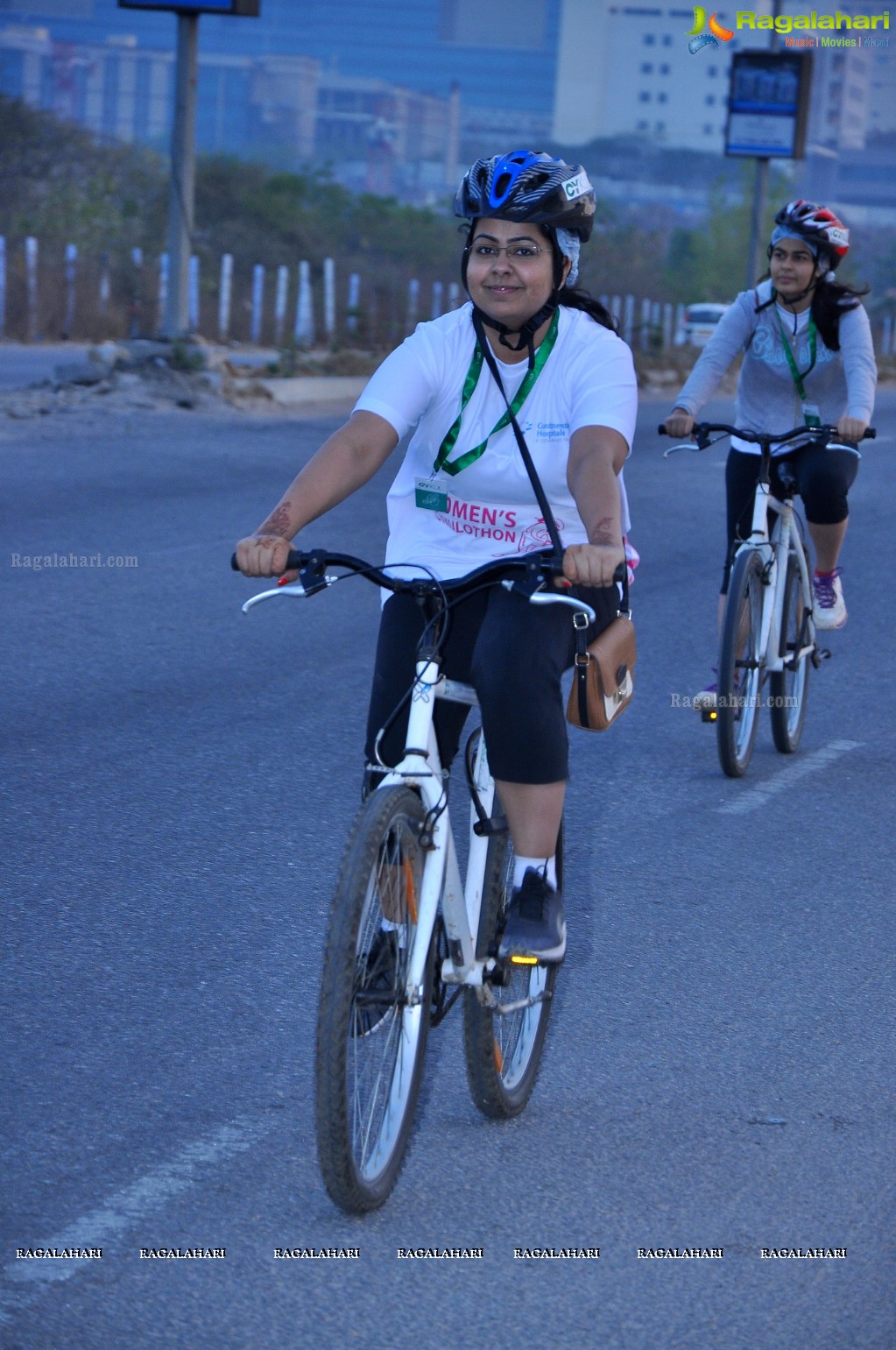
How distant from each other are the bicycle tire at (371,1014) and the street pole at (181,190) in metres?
16.7

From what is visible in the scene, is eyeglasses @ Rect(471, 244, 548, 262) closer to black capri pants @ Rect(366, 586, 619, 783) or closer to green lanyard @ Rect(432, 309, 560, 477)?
green lanyard @ Rect(432, 309, 560, 477)

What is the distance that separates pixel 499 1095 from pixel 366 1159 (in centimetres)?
49

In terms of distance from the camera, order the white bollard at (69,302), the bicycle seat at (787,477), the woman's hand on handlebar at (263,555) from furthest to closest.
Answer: the white bollard at (69,302)
the bicycle seat at (787,477)
the woman's hand on handlebar at (263,555)

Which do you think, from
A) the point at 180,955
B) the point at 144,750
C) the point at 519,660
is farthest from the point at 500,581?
the point at 144,750

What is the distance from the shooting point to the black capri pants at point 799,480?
709 cm

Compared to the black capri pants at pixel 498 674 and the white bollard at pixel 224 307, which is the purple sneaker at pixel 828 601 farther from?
the white bollard at pixel 224 307

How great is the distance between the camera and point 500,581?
3.48 meters

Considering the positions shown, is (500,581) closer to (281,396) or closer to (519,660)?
(519,660)

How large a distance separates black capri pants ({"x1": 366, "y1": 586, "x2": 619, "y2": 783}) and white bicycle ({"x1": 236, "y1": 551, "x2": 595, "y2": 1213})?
0.26ft

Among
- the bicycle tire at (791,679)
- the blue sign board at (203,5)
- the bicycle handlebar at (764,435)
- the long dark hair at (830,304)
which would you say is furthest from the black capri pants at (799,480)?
the blue sign board at (203,5)

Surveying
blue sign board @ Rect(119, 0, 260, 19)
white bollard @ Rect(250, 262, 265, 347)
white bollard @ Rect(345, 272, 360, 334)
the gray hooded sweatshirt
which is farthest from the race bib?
white bollard @ Rect(250, 262, 265, 347)

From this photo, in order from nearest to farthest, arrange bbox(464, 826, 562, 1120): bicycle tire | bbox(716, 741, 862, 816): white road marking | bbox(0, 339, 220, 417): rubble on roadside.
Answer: bbox(464, 826, 562, 1120): bicycle tire < bbox(716, 741, 862, 816): white road marking < bbox(0, 339, 220, 417): rubble on roadside

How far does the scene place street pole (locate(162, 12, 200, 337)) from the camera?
19.4 m

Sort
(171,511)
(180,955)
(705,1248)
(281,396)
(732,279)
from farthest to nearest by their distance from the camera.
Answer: (732,279), (281,396), (171,511), (180,955), (705,1248)
